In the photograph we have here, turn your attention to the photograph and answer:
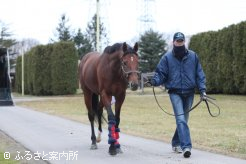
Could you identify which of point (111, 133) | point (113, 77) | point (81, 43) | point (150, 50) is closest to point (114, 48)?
point (113, 77)

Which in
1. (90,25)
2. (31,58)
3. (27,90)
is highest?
(90,25)

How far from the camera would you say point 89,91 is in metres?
10.8

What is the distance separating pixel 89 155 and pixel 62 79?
3438 cm

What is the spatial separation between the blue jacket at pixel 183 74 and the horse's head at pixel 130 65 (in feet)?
1.50

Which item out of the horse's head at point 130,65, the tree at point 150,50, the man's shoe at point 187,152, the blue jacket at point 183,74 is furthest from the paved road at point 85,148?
the tree at point 150,50

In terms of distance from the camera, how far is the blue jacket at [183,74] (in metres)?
8.63

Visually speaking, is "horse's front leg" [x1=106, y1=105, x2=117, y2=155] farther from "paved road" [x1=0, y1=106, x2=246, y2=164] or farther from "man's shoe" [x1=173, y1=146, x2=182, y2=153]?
"man's shoe" [x1=173, y1=146, x2=182, y2=153]

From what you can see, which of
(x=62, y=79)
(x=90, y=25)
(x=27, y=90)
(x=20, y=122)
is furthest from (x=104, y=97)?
(x=90, y=25)

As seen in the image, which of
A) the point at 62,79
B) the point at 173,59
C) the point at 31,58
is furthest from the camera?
the point at 31,58

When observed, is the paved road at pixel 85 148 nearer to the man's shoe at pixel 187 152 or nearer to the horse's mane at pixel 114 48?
the man's shoe at pixel 187 152

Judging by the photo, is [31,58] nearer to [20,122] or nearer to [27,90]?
[27,90]

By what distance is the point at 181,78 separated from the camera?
28.4 feet

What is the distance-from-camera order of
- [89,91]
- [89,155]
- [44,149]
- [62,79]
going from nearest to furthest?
[89,155], [44,149], [89,91], [62,79]

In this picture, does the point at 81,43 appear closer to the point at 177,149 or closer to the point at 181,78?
the point at 177,149
